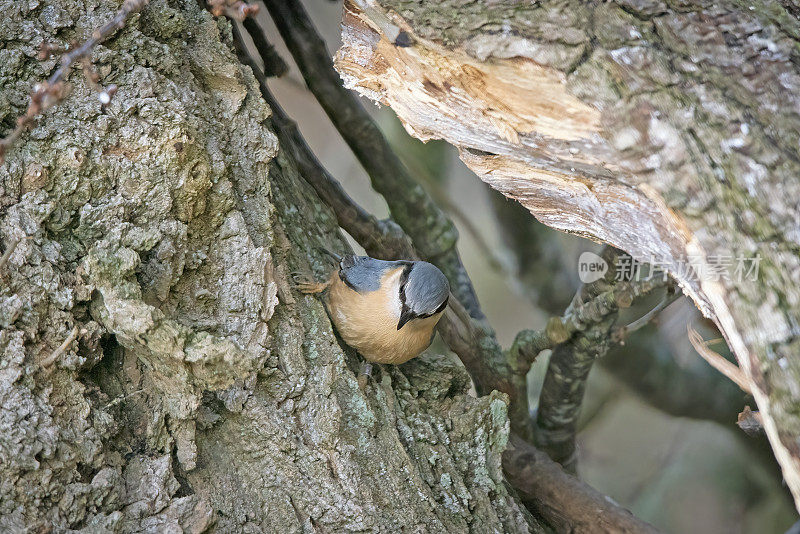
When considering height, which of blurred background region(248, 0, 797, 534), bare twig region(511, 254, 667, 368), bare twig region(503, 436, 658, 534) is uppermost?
bare twig region(511, 254, 667, 368)

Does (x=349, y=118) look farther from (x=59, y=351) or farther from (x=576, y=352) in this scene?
(x=59, y=351)

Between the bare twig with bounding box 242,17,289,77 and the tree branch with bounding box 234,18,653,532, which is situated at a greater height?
the bare twig with bounding box 242,17,289,77

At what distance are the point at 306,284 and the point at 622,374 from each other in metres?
2.55

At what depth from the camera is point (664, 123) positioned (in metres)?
1.54

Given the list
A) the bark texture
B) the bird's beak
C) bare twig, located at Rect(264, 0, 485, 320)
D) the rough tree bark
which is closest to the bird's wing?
the bird's beak

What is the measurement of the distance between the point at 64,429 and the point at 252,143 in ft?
3.42

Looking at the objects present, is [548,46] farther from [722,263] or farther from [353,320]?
[353,320]

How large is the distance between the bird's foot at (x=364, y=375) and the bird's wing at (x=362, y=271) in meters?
0.36

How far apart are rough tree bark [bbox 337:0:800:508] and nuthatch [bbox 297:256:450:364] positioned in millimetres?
931

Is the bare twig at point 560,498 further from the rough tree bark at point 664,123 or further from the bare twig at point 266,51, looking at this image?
the bare twig at point 266,51

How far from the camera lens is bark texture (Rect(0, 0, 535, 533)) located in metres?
1.77

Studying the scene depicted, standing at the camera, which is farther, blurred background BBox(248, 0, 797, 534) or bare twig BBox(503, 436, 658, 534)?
blurred background BBox(248, 0, 797, 534)

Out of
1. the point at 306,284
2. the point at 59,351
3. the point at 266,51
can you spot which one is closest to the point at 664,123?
the point at 306,284

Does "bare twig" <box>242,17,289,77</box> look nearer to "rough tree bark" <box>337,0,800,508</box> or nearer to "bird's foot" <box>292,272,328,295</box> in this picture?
"bird's foot" <box>292,272,328,295</box>
